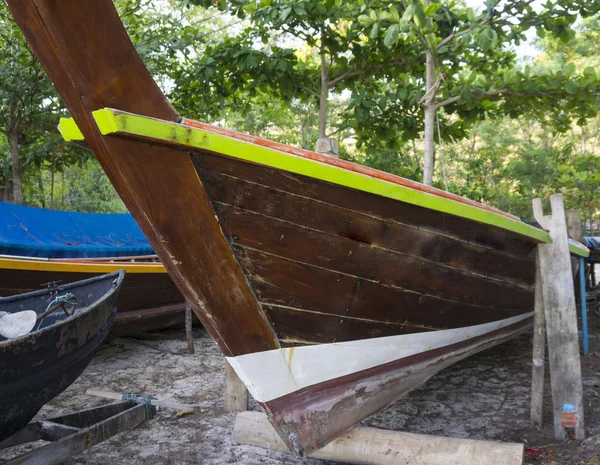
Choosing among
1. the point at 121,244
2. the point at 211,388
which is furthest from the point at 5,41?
the point at 211,388

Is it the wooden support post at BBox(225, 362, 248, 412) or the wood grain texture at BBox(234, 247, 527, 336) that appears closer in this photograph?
the wood grain texture at BBox(234, 247, 527, 336)

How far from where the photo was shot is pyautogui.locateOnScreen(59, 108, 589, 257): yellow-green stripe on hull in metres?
1.91

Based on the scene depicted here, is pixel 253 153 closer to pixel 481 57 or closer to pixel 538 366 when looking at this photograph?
pixel 538 366

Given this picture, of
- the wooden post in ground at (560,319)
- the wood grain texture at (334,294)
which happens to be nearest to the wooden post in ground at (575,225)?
the wooden post in ground at (560,319)

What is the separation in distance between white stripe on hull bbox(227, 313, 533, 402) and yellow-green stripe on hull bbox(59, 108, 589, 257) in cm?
84

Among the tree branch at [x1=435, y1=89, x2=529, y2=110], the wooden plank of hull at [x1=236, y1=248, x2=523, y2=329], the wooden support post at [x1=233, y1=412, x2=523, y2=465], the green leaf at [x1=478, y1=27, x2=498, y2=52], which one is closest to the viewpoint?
the wooden plank of hull at [x1=236, y1=248, x2=523, y2=329]

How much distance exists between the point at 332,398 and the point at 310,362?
0.27 meters

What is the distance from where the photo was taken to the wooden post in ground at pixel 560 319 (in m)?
3.35

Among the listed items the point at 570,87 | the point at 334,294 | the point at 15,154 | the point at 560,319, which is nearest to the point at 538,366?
the point at 560,319

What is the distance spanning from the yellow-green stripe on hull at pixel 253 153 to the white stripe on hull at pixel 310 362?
0.84m

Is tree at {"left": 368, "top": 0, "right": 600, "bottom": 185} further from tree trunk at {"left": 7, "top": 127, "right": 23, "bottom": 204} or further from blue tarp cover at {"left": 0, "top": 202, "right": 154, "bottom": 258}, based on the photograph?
tree trunk at {"left": 7, "top": 127, "right": 23, "bottom": 204}

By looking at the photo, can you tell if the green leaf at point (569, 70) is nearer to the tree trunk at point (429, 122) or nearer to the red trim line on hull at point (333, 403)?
the tree trunk at point (429, 122)

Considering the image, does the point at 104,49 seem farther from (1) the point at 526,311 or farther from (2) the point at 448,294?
(1) the point at 526,311

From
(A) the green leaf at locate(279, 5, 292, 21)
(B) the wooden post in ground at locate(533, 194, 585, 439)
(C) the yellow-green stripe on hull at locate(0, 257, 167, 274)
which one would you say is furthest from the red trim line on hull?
(A) the green leaf at locate(279, 5, 292, 21)
